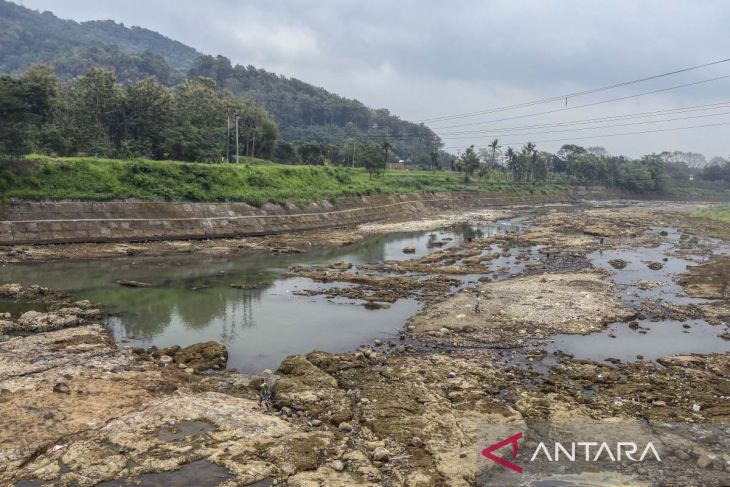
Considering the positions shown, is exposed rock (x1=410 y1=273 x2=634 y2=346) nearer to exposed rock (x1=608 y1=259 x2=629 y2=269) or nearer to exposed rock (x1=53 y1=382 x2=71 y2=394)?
exposed rock (x1=608 y1=259 x2=629 y2=269)

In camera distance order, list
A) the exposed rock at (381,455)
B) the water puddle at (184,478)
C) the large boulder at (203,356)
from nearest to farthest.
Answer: the water puddle at (184,478) < the exposed rock at (381,455) < the large boulder at (203,356)

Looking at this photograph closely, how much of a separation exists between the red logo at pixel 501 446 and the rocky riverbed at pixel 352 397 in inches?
9.0

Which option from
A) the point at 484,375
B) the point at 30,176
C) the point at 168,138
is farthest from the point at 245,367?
the point at 168,138

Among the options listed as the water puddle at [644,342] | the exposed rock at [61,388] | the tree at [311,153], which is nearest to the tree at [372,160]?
the tree at [311,153]

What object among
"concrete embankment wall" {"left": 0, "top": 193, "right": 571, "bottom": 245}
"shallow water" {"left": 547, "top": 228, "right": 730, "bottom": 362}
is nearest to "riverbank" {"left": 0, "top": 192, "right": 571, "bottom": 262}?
"concrete embankment wall" {"left": 0, "top": 193, "right": 571, "bottom": 245}

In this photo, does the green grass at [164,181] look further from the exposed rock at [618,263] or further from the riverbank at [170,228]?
the exposed rock at [618,263]

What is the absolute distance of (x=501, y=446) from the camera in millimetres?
12164

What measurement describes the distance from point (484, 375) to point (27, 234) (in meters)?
34.9

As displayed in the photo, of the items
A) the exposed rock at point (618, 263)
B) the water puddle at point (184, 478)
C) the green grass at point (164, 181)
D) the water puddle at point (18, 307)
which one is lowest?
the water puddle at point (184, 478)

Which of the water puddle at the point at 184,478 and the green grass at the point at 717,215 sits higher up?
the green grass at the point at 717,215

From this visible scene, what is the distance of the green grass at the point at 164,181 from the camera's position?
38.6 metres

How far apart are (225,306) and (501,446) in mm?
17529

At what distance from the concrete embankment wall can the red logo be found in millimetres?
35852

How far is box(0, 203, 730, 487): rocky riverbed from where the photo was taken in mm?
11188
